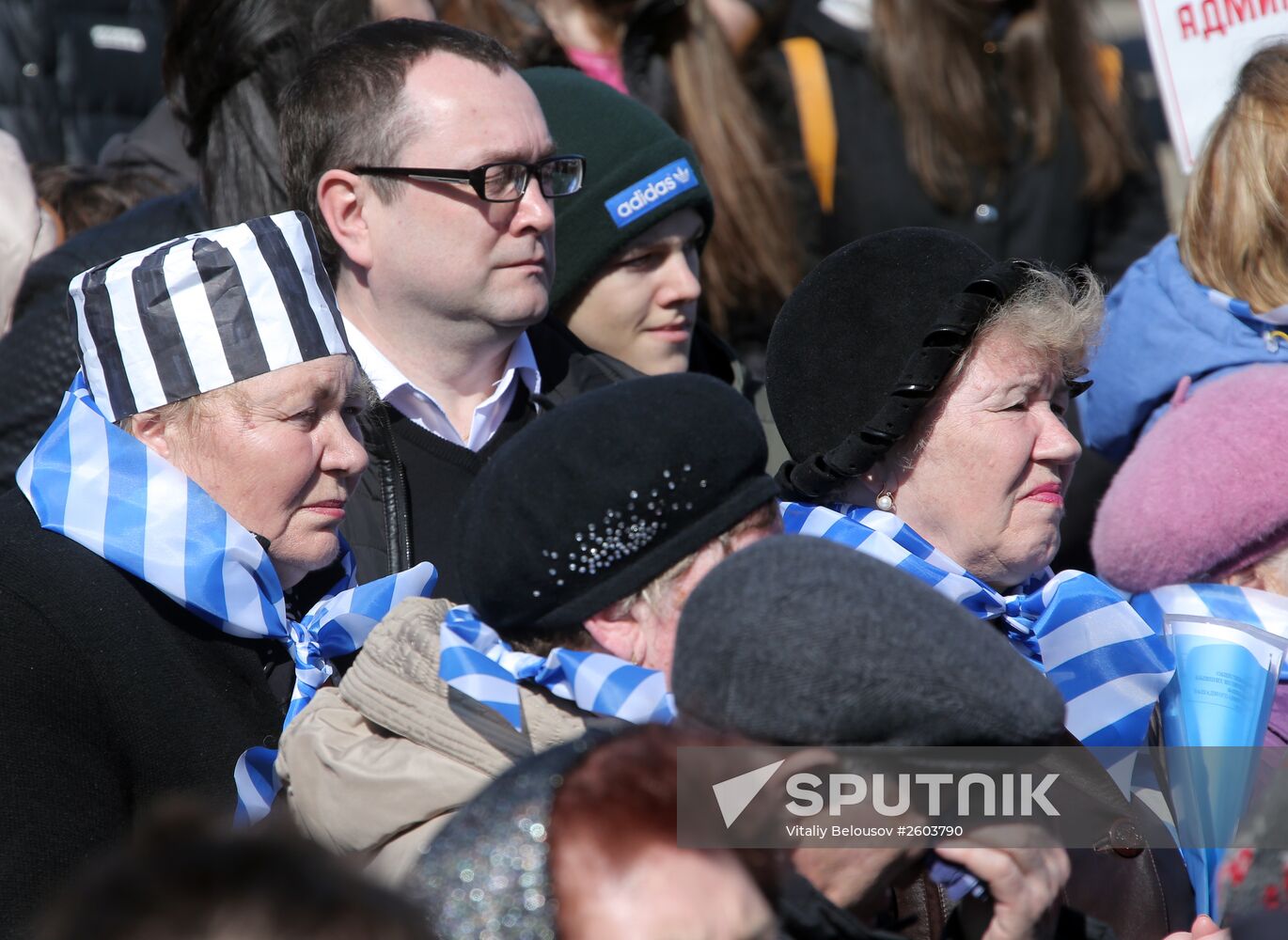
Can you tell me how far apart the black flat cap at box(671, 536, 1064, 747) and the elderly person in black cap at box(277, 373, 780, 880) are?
1.15ft

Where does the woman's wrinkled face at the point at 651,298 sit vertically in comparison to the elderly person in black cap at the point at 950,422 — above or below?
below

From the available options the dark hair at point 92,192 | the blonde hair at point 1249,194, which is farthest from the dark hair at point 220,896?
the dark hair at point 92,192

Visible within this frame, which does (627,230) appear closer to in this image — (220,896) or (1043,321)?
(1043,321)

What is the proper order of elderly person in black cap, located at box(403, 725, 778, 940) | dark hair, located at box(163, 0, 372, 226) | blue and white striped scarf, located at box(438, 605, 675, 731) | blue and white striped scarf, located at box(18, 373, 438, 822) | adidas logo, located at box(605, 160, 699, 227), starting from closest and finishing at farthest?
A: elderly person in black cap, located at box(403, 725, 778, 940)
blue and white striped scarf, located at box(438, 605, 675, 731)
blue and white striped scarf, located at box(18, 373, 438, 822)
dark hair, located at box(163, 0, 372, 226)
adidas logo, located at box(605, 160, 699, 227)

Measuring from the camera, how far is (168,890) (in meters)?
1.16

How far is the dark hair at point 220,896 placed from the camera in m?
1.15

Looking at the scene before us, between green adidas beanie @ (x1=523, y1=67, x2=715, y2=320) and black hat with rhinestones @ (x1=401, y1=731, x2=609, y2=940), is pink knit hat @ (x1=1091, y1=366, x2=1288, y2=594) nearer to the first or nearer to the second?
green adidas beanie @ (x1=523, y1=67, x2=715, y2=320)

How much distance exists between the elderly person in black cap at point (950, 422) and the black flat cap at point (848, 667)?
0.88 meters

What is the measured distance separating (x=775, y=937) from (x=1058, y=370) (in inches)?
56.2

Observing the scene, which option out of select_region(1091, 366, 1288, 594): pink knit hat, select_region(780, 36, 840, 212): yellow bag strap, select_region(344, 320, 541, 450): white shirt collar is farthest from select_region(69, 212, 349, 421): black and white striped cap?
select_region(780, 36, 840, 212): yellow bag strap

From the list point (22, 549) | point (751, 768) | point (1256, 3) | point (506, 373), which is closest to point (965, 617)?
point (751, 768)

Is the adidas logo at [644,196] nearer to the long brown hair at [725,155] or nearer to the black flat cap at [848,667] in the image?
the long brown hair at [725,155]

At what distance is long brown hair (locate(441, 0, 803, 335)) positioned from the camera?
14.1 ft

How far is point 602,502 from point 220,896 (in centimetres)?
84
